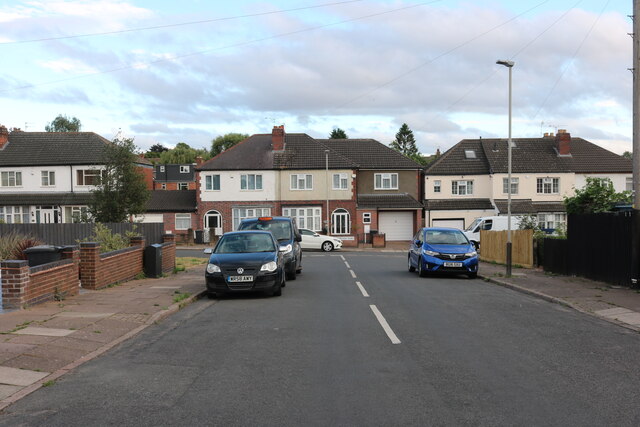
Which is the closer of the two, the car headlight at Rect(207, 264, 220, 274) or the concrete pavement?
the concrete pavement

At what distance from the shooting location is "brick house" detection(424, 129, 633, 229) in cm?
5150

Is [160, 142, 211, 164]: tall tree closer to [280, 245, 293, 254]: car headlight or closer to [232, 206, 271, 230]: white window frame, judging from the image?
[232, 206, 271, 230]: white window frame

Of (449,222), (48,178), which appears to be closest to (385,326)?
(449,222)

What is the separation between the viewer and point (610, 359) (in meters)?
7.84

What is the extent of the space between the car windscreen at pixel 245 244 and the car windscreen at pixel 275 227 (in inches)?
147

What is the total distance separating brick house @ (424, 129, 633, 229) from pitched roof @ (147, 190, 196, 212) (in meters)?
20.4

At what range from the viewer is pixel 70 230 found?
23453 mm

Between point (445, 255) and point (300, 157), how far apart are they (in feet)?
109

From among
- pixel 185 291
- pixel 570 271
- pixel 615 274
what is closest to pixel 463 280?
pixel 570 271

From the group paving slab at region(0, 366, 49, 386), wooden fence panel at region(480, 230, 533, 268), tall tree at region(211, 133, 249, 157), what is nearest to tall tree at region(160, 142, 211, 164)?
tall tree at region(211, 133, 249, 157)

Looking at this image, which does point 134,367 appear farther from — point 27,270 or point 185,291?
point 185,291

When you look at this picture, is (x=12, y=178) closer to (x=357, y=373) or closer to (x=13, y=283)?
(x=13, y=283)

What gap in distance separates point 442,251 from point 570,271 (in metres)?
4.07

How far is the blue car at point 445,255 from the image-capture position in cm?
1939
